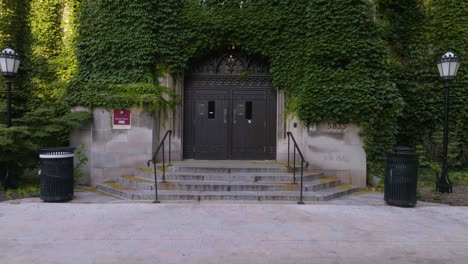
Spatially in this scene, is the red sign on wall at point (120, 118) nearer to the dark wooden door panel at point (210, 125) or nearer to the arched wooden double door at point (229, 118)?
the arched wooden double door at point (229, 118)

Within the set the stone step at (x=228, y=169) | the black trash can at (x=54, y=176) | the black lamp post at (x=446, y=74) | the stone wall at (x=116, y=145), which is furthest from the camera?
the stone wall at (x=116, y=145)

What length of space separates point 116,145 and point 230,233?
5466 mm

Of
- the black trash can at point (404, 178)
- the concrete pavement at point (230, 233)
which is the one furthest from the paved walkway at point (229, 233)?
the black trash can at point (404, 178)

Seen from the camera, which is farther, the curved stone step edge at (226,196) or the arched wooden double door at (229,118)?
the arched wooden double door at (229,118)

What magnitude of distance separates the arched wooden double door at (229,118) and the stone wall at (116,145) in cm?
148

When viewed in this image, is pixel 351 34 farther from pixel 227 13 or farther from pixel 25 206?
pixel 25 206

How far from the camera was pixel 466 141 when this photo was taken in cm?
1053

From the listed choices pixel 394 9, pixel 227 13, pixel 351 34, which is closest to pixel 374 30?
pixel 351 34

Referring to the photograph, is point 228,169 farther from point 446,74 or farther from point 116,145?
point 446,74

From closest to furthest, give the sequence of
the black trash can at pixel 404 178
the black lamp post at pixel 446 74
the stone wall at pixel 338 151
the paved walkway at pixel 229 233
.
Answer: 1. the paved walkway at pixel 229 233
2. the black trash can at pixel 404 178
3. the black lamp post at pixel 446 74
4. the stone wall at pixel 338 151

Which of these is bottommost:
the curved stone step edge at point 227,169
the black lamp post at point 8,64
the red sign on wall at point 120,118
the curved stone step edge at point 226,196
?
the curved stone step edge at point 226,196

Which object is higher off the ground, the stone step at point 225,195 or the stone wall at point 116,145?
the stone wall at point 116,145

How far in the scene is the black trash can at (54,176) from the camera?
684 cm

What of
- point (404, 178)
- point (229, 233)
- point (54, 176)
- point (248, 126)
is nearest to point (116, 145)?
point (54, 176)
